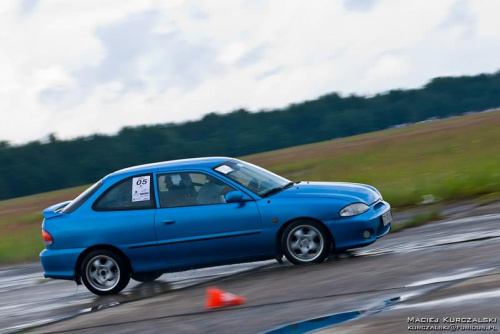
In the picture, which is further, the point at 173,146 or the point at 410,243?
the point at 173,146

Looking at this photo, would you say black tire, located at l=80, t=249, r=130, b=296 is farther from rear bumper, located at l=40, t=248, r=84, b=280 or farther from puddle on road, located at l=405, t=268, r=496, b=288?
puddle on road, located at l=405, t=268, r=496, b=288

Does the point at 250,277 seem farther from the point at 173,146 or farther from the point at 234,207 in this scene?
the point at 173,146

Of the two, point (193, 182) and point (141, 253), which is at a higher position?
point (193, 182)

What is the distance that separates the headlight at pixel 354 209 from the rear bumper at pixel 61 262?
333 cm

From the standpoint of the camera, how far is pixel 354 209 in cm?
1094

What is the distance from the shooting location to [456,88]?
4141 inches

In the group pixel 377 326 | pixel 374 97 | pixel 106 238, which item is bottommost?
pixel 377 326

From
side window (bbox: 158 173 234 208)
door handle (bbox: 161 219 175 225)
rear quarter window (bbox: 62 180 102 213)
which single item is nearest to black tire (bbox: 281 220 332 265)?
side window (bbox: 158 173 234 208)

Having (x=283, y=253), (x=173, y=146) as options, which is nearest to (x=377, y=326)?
(x=283, y=253)

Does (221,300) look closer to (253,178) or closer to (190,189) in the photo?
(190,189)

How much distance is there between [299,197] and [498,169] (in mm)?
11569

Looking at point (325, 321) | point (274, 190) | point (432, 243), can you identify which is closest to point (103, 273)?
point (274, 190)

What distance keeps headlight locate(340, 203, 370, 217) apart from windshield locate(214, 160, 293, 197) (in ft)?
3.25

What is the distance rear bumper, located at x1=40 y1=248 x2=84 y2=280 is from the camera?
11602 millimetres
